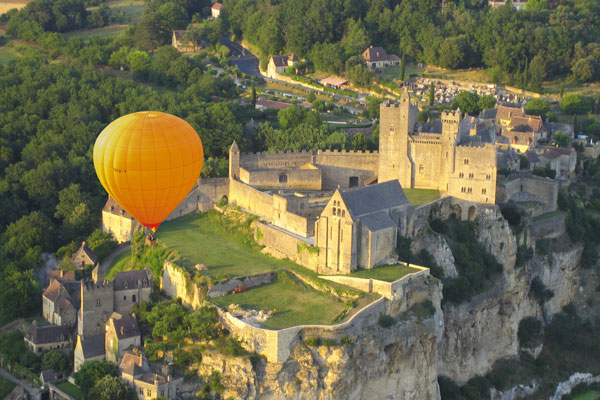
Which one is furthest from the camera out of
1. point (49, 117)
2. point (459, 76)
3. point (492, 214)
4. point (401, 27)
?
point (401, 27)

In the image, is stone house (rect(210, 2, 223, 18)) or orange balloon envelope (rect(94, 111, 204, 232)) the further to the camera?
stone house (rect(210, 2, 223, 18))

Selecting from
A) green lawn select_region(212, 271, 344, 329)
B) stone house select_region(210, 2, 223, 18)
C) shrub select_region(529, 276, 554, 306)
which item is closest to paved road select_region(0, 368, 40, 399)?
green lawn select_region(212, 271, 344, 329)

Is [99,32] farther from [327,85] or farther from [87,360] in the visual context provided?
[87,360]

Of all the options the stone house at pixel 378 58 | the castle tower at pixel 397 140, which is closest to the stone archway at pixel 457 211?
the castle tower at pixel 397 140

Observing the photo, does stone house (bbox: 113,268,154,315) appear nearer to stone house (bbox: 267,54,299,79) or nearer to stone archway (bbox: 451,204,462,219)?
stone archway (bbox: 451,204,462,219)

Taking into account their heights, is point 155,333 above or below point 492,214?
below

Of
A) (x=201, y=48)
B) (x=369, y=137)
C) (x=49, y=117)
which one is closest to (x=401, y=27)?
(x=201, y=48)

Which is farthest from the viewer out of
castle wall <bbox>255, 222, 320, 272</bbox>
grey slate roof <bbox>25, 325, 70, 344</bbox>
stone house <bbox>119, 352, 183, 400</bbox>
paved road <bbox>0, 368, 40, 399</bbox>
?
grey slate roof <bbox>25, 325, 70, 344</bbox>
